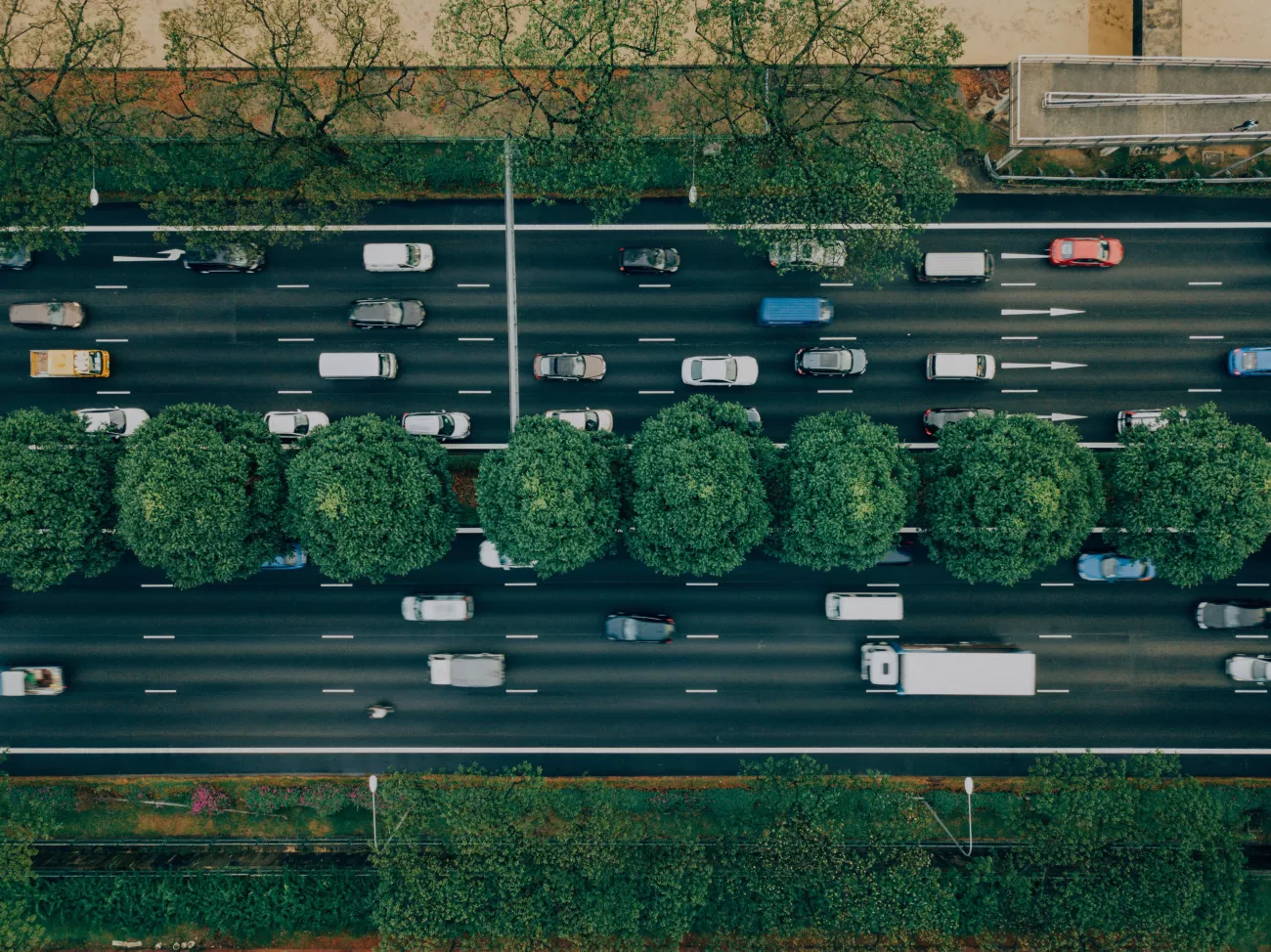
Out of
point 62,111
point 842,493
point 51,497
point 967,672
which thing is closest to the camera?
point 842,493

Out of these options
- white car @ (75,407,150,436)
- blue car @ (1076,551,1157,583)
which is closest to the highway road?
blue car @ (1076,551,1157,583)

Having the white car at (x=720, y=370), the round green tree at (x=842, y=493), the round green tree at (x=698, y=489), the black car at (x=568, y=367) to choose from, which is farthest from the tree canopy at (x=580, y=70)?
the round green tree at (x=842, y=493)

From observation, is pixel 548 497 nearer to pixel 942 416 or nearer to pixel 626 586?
pixel 626 586

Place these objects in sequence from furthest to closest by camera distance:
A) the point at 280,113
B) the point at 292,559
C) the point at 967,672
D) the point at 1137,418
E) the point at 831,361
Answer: the point at 292,559 < the point at 1137,418 < the point at 831,361 < the point at 967,672 < the point at 280,113

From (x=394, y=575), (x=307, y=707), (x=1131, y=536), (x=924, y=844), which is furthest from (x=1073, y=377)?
(x=307, y=707)

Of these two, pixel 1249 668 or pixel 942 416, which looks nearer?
pixel 942 416

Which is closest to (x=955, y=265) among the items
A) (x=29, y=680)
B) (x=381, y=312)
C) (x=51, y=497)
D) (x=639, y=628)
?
(x=639, y=628)

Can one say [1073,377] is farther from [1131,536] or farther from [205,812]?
[205,812]

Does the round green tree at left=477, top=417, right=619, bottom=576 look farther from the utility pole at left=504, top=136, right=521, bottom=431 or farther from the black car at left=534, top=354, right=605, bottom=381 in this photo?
the black car at left=534, top=354, right=605, bottom=381
